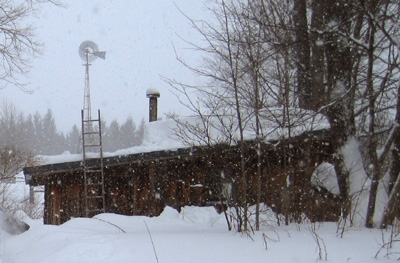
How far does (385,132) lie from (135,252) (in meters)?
4.86

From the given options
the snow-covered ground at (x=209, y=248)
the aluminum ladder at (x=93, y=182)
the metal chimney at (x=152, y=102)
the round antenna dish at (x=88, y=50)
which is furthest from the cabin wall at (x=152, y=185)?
the round antenna dish at (x=88, y=50)

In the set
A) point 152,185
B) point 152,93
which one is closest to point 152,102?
point 152,93

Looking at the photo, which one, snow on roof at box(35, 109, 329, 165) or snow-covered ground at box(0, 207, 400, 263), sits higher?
snow on roof at box(35, 109, 329, 165)

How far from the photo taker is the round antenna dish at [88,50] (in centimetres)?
2267

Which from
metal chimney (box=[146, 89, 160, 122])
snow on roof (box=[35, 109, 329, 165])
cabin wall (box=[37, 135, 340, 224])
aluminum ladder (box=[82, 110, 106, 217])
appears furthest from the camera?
metal chimney (box=[146, 89, 160, 122])

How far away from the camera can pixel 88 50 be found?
Result: 22.6 meters

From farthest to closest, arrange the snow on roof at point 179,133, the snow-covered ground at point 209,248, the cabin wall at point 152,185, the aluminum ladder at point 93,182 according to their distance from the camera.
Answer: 1. the aluminum ladder at point 93,182
2. the cabin wall at point 152,185
3. the snow on roof at point 179,133
4. the snow-covered ground at point 209,248

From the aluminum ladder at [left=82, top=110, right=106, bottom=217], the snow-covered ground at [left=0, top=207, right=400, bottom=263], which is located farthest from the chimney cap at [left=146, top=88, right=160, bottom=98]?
the snow-covered ground at [left=0, top=207, right=400, bottom=263]

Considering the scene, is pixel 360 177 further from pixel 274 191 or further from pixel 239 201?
pixel 239 201

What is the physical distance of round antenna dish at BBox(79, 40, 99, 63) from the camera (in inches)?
893

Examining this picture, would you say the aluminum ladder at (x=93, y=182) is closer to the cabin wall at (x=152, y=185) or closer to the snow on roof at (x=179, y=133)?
the cabin wall at (x=152, y=185)

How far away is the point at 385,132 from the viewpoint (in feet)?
25.4

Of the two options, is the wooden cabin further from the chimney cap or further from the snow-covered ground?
the chimney cap

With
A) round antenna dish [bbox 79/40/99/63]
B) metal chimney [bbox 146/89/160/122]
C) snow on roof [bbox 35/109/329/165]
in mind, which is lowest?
snow on roof [bbox 35/109/329/165]
